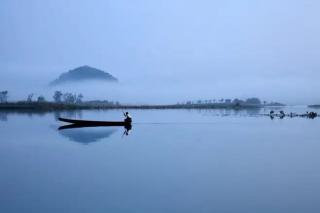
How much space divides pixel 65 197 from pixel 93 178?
9.88 feet

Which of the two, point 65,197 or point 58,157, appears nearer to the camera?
point 65,197

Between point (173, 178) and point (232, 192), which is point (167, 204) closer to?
point (232, 192)

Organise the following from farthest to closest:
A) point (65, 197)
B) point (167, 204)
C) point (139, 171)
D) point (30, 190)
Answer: point (139, 171) → point (30, 190) → point (65, 197) → point (167, 204)

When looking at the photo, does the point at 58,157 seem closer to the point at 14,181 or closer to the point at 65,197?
the point at 14,181

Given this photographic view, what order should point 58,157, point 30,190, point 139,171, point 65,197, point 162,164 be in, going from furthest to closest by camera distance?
point 58,157 < point 162,164 < point 139,171 < point 30,190 < point 65,197

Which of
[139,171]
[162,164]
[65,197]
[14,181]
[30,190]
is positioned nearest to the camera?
[65,197]

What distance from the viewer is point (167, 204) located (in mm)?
11211

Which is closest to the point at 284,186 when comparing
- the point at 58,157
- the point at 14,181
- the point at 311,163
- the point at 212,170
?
the point at 212,170

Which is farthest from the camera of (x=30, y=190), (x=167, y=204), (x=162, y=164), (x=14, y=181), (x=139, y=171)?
(x=162, y=164)

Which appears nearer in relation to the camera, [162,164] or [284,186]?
[284,186]

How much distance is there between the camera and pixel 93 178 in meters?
14.9

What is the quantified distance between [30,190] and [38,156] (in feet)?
27.4

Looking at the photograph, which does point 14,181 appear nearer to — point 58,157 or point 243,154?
point 58,157

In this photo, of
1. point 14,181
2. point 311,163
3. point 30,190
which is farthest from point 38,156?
point 311,163
